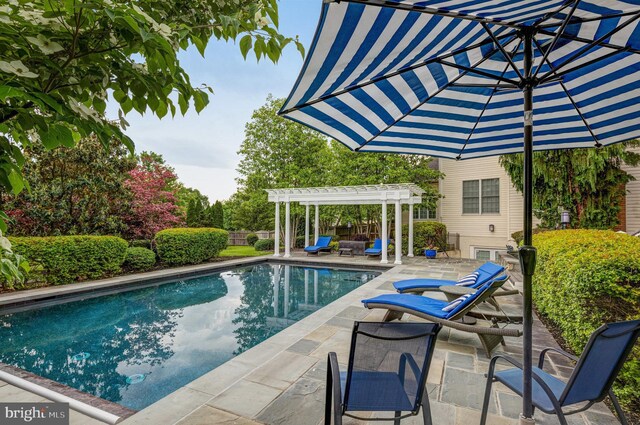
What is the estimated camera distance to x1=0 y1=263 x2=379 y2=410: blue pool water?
166 inches

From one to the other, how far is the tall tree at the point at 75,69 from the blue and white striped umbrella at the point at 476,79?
3.04ft

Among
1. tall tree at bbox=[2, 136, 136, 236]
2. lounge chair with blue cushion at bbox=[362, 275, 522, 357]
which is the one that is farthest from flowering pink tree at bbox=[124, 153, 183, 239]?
lounge chair with blue cushion at bbox=[362, 275, 522, 357]

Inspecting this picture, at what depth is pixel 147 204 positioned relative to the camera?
519 inches

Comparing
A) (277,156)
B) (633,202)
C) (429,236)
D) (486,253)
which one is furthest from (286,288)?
(633,202)

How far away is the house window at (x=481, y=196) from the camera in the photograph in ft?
50.3

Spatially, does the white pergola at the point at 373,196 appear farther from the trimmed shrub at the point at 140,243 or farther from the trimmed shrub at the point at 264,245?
the trimmed shrub at the point at 140,243

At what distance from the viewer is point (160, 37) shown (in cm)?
113

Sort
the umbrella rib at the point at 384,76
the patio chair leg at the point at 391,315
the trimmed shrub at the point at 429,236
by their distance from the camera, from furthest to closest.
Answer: the trimmed shrub at the point at 429,236 < the patio chair leg at the point at 391,315 < the umbrella rib at the point at 384,76

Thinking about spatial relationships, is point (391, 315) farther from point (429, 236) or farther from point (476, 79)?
point (429, 236)

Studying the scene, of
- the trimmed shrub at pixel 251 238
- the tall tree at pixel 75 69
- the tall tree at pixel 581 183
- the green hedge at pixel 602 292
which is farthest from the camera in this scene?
the trimmed shrub at pixel 251 238

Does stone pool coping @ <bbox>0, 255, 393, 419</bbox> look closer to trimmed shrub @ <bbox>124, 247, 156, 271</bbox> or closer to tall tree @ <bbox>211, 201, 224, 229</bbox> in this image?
trimmed shrub @ <bbox>124, 247, 156, 271</bbox>

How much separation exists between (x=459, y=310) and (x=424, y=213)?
1488 centimetres

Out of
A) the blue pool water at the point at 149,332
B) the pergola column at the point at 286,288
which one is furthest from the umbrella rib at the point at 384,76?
the pergola column at the point at 286,288

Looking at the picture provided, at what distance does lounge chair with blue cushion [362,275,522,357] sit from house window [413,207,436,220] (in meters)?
13.7
